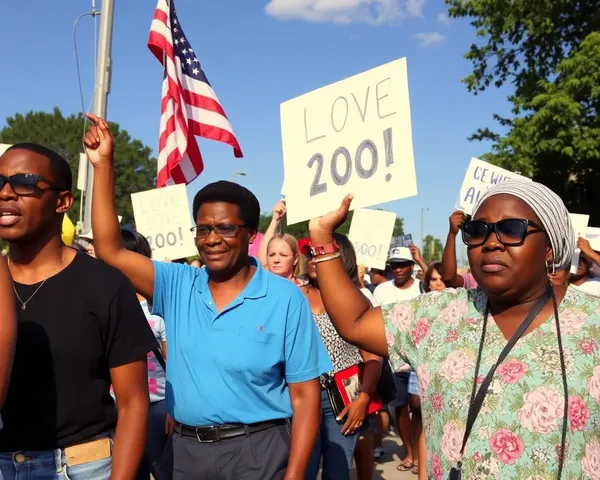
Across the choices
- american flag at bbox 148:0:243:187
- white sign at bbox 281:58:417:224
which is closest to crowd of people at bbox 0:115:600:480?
white sign at bbox 281:58:417:224

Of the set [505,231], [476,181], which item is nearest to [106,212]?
[505,231]

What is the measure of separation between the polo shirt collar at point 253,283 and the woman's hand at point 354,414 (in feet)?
4.05

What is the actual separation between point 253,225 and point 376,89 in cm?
81

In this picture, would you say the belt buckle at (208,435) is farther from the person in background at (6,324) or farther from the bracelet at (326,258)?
the person in background at (6,324)

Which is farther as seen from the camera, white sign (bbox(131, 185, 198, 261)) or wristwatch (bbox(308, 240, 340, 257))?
white sign (bbox(131, 185, 198, 261))

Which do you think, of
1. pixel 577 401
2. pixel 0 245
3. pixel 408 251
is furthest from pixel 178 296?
pixel 0 245

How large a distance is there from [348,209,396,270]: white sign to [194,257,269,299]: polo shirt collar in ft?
21.2

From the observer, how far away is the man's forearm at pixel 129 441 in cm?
233

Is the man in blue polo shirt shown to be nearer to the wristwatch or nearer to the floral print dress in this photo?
the wristwatch

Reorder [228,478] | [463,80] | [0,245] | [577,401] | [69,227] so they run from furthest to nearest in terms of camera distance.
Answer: [0,245] → [463,80] → [69,227] → [228,478] → [577,401]

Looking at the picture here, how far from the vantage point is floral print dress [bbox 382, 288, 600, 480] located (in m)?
1.95

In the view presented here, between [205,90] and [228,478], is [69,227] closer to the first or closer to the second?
[205,90]

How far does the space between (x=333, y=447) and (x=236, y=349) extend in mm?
1436

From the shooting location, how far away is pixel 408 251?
24.5 ft
